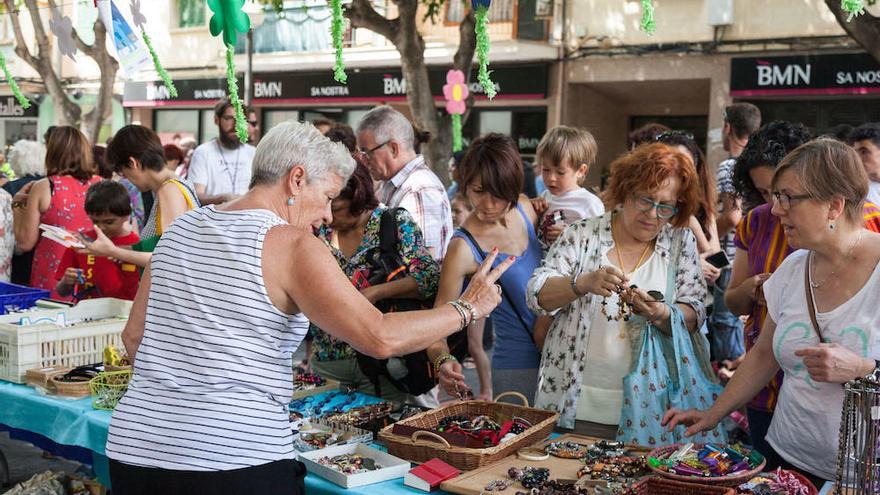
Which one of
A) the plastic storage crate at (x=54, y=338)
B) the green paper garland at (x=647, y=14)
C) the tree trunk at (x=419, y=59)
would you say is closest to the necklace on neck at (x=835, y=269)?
the green paper garland at (x=647, y=14)

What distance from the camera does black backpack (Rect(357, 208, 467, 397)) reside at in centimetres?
341

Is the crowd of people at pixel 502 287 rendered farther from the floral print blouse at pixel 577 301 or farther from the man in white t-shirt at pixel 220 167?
the man in white t-shirt at pixel 220 167

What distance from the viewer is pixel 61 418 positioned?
3.25 m

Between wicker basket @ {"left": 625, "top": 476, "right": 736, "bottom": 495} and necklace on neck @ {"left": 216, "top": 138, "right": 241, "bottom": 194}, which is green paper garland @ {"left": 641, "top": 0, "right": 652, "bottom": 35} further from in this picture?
necklace on neck @ {"left": 216, "top": 138, "right": 241, "bottom": 194}

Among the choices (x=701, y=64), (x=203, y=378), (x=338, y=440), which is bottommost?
(x=338, y=440)

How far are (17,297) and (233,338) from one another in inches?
102

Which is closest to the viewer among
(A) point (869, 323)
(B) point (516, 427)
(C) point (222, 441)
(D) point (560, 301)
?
(C) point (222, 441)

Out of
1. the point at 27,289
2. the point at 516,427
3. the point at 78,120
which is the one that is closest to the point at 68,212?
the point at 27,289

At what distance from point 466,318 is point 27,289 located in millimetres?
3032

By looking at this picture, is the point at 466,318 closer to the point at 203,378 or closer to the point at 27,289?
the point at 203,378

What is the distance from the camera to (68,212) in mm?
5332

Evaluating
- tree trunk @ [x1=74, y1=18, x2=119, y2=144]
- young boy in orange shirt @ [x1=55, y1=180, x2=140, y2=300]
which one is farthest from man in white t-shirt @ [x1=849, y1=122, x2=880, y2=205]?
tree trunk @ [x1=74, y1=18, x2=119, y2=144]

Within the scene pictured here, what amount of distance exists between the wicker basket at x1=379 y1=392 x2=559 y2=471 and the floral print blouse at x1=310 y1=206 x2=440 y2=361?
0.70 m

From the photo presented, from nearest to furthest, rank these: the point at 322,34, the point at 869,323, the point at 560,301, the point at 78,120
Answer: the point at 869,323 < the point at 560,301 < the point at 78,120 < the point at 322,34
